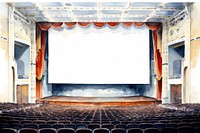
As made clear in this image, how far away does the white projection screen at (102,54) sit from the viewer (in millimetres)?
14906

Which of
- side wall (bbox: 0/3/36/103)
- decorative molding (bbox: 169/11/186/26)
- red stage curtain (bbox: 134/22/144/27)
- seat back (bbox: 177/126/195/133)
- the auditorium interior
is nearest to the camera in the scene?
seat back (bbox: 177/126/195/133)

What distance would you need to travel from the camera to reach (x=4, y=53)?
10.5 m

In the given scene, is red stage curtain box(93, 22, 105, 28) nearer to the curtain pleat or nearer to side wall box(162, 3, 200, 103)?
the curtain pleat

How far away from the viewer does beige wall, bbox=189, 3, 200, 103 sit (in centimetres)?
995

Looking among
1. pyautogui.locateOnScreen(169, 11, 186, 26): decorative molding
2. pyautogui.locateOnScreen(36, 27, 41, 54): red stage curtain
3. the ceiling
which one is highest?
the ceiling

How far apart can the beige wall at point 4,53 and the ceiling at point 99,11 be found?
0.80 metres

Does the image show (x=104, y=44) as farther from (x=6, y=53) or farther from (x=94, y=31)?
(x=6, y=53)

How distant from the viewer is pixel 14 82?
38.2ft

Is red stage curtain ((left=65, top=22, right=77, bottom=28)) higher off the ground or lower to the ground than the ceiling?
lower

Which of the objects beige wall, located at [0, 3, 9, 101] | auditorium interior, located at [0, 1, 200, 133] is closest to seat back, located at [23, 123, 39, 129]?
beige wall, located at [0, 3, 9, 101]

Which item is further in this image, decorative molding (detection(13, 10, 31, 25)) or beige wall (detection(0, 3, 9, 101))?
decorative molding (detection(13, 10, 31, 25))

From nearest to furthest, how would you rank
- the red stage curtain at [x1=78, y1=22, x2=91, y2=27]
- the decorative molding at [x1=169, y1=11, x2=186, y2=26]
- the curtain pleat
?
1. the decorative molding at [x1=169, y1=11, x2=186, y2=26]
2. the red stage curtain at [x1=78, y1=22, x2=91, y2=27]
3. the curtain pleat

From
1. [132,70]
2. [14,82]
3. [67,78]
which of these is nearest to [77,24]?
[67,78]

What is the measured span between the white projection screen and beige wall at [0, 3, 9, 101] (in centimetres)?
465
